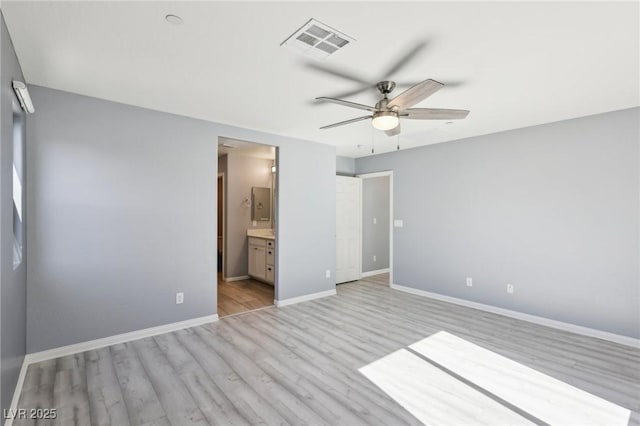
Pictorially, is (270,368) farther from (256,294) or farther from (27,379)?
(256,294)

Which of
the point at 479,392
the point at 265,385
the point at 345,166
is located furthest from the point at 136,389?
the point at 345,166

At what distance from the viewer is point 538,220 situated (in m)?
3.90

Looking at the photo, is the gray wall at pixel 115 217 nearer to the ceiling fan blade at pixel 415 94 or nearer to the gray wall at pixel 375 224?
the ceiling fan blade at pixel 415 94

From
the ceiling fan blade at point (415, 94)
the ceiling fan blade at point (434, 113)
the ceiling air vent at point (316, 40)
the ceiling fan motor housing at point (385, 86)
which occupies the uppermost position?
the ceiling air vent at point (316, 40)

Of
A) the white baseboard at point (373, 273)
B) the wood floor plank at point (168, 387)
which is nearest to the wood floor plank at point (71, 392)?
the wood floor plank at point (168, 387)

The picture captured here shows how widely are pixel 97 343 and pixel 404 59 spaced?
12.5 feet

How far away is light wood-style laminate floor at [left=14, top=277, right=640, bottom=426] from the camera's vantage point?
2.10 m

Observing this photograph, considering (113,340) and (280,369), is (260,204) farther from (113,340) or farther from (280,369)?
(280,369)

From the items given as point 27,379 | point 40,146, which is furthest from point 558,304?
point 40,146

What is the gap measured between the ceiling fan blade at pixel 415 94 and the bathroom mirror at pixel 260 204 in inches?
171

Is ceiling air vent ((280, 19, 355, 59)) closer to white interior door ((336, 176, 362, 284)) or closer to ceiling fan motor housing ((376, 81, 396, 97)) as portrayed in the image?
ceiling fan motor housing ((376, 81, 396, 97))

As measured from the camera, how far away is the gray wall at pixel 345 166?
20.2 feet

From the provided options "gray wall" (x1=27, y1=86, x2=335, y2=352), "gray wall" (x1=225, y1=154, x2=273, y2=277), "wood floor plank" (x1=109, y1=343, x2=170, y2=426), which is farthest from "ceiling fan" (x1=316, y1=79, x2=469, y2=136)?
"gray wall" (x1=225, y1=154, x2=273, y2=277)

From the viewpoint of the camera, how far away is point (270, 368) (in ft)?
8.84
